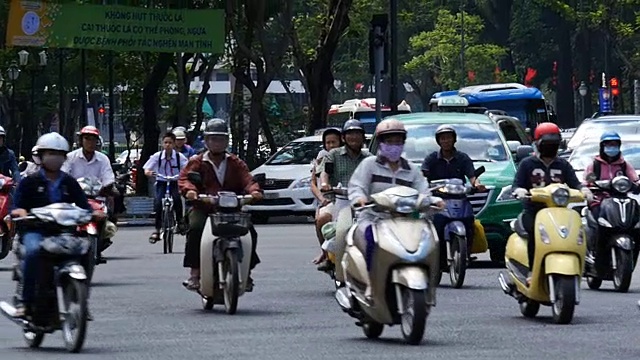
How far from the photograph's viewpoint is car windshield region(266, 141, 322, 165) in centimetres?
3584

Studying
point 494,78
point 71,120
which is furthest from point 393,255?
point 494,78

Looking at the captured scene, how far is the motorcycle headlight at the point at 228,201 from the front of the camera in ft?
53.5

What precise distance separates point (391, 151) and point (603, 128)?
569 inches

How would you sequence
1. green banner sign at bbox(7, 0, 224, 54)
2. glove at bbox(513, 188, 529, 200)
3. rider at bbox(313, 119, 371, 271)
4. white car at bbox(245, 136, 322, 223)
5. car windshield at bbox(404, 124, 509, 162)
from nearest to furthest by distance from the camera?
glove at bbox(513, 188, 529, 200) → rider at bbox(313, 119, 371, 271) → car windshield at bbox(404, 124, 509, 162) → white car at bbox(245, 136, 322, 223) → green banner sign at bbox(7, 0, 224, 54)

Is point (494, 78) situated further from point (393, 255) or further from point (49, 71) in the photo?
point (393, 255)

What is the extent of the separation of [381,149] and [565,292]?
5.97ft

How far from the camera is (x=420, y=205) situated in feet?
44.1

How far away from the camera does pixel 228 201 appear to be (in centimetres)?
1630

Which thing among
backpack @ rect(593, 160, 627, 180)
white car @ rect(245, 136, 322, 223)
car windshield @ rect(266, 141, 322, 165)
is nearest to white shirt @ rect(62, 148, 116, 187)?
backpack @ rect(593, 160, 627, 180)

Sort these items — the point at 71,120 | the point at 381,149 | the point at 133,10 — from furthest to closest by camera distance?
1. the point at 71,120
2. the point at 133,10
3. the point at 381,149

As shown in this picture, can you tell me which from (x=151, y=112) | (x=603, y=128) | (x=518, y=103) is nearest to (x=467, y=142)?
(x=603, y=128)

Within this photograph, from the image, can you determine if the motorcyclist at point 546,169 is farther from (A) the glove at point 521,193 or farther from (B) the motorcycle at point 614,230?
(B) the motorcycle at point 614,230

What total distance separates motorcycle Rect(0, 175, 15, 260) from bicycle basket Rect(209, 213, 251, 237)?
26.9ft

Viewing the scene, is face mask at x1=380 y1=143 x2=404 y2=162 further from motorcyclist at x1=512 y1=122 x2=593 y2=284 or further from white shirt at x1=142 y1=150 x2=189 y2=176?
white shirt at x1=142 y1=150 x2=189 y2=176
